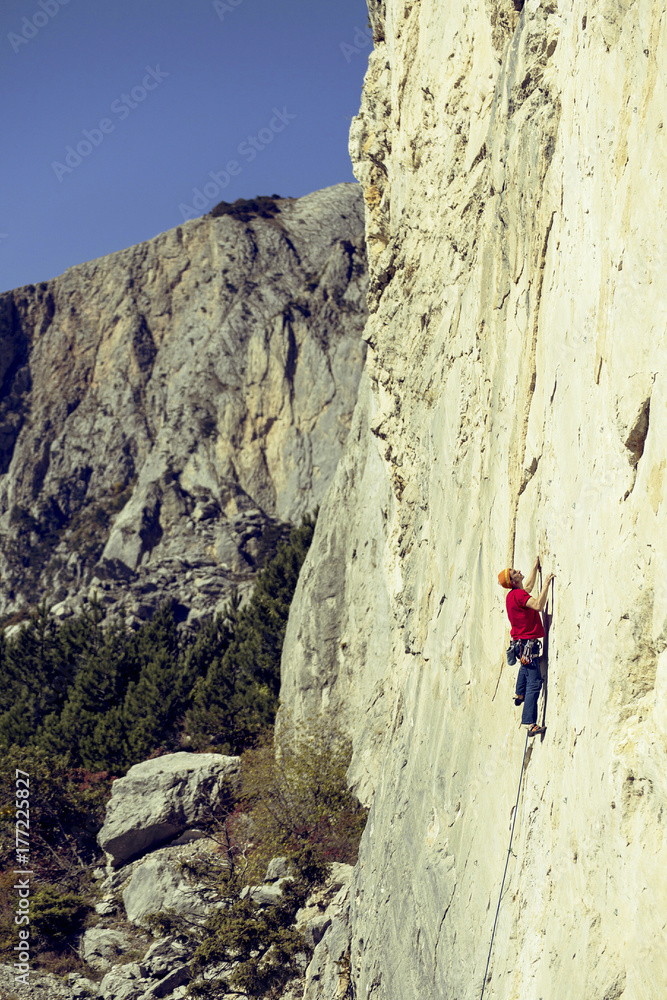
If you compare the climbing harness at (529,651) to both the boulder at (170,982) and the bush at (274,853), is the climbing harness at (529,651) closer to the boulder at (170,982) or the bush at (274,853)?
the bush at (274,853)

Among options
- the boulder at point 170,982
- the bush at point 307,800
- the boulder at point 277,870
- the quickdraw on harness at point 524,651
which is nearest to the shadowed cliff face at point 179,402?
the bush at point 307,800

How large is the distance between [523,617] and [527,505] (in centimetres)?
160

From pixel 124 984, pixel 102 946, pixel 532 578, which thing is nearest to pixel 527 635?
→ pixel 532 578

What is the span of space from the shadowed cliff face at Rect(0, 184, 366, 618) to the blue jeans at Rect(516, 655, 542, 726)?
1680 inches

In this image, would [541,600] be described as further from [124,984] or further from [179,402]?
[179,402]

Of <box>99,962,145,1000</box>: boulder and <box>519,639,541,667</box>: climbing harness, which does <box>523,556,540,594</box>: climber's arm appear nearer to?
<box>519,639,541,667</box>: climbing harness

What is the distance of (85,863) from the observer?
92.5 feet

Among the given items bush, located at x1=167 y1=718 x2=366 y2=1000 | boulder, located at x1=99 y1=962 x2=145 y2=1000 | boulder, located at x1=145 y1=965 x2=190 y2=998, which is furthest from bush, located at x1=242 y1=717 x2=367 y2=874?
boulder, located at x1=99 y1=962 x2=145 y2=1000

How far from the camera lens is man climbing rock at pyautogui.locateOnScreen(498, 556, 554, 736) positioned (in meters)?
8.62

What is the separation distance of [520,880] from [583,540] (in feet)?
12.6

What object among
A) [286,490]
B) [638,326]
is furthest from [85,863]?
[286,490]

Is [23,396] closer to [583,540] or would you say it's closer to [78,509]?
[78,509]

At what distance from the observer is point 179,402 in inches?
2662

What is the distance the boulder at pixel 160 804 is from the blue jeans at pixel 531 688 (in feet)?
66.3
